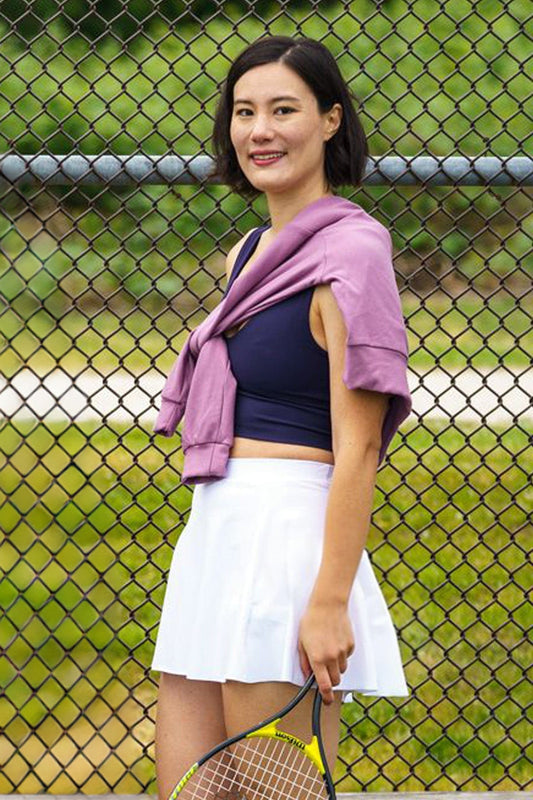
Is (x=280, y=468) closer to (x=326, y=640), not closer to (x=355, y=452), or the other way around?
(x=355, y=452)

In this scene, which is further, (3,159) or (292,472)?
(3,159)

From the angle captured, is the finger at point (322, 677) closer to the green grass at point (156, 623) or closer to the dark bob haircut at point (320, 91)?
the dark bob haircut at point (320, 91)

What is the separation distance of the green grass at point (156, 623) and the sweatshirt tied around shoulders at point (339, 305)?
1174 mm

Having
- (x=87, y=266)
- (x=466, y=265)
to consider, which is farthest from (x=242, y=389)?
(x=466, y=265)

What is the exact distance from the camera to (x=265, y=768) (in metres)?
2.26

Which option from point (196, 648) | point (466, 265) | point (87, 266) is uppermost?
point (196, 648)

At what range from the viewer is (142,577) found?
570 cm

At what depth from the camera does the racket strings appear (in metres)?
2.26

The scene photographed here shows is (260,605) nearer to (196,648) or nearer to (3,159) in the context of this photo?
(196,648)

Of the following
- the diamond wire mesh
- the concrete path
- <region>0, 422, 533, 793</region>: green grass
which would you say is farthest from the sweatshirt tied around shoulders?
the concrete path

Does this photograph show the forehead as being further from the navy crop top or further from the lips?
the navy crop top

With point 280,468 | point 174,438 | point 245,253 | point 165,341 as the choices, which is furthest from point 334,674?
point 165,341

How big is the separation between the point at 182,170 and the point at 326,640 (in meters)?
1.30

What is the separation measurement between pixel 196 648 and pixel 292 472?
0.31m
